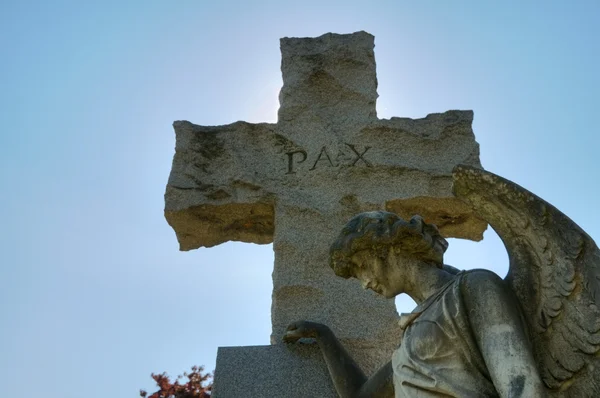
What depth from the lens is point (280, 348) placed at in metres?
3.77

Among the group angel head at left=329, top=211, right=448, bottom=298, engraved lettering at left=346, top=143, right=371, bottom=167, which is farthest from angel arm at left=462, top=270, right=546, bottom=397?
engraved lettering at left=346, top=143, right=371, bottom=167

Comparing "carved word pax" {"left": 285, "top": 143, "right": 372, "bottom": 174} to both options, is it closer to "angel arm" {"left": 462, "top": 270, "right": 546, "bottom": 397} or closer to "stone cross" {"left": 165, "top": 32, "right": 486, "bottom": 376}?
"stone cross" {"left": 165, "top": 32, "right": 486, "bottom": 376}

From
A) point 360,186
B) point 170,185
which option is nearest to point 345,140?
point 360,186

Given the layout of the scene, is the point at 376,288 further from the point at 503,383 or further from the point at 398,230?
the point at 503,383

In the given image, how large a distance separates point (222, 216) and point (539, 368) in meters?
2.38

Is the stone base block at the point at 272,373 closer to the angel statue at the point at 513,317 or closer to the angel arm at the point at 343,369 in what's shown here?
the angel arm at the point at 343,369

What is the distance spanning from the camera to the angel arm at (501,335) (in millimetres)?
2451

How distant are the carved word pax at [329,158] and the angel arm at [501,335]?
1890mm

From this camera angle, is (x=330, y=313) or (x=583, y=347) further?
(x=330, y=313)

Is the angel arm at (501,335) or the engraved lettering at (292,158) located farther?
the engraved lettering at (292,158)

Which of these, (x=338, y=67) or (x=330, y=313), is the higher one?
(x=338, y=67)

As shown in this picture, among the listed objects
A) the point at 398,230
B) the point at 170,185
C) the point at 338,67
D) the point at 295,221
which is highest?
the point at 338,67

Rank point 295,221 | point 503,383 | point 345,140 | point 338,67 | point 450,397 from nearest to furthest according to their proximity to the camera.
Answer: point 503,383 → point 450,397 → point 295,221 → point 345,140 → point 338,67

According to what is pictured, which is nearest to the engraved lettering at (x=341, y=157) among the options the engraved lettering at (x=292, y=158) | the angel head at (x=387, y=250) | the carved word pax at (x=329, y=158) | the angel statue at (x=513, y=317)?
the carved word pax at (x=329, y=158)
